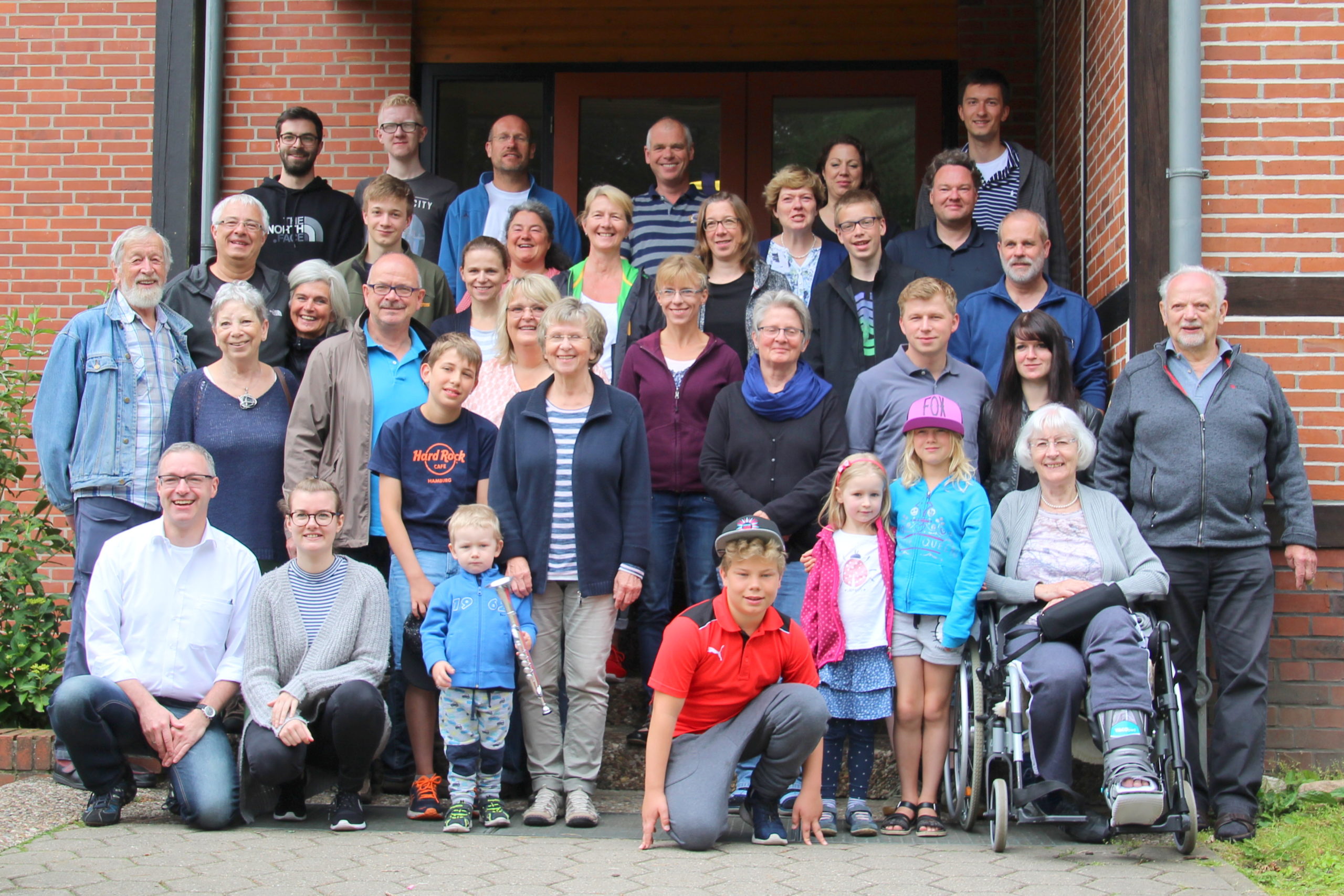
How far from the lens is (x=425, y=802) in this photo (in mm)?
4613

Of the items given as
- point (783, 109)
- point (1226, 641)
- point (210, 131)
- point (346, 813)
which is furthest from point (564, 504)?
point (783, 109)

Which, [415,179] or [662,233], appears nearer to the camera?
[662,233]

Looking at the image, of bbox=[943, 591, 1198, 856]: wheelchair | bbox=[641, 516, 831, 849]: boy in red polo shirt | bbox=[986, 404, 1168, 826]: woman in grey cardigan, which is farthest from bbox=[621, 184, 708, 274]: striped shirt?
bbox=[943, 591, 1198, 856]: wheelchair

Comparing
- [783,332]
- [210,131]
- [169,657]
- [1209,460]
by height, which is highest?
[210,131]

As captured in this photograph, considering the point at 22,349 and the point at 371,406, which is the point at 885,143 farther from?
the point at 22,349

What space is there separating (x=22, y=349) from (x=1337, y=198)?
5.76 m

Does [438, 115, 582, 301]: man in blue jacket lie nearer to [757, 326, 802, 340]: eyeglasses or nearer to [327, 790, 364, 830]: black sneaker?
[757, 326, 802, 340]: eyeglasses

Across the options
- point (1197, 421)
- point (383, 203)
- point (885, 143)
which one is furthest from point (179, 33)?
point (1197, 421)

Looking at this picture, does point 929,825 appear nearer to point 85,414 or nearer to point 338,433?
point 338,433

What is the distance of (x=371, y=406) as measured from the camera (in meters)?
5.06

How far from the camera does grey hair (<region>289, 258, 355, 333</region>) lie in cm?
548

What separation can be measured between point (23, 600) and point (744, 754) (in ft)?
10.7

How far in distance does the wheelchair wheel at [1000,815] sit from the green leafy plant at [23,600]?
3.78 meters

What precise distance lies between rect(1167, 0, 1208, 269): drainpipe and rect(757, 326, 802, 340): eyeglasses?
1640mm
